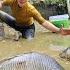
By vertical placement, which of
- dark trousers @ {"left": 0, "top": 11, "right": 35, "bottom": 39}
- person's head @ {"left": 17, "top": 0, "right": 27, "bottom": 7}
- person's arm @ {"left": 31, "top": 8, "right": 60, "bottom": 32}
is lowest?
dark trousers @ {"left": 0, "top": 11, "right": 35, "bottom": 39}

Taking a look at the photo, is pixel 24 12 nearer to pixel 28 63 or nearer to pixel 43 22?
pixel 43 22

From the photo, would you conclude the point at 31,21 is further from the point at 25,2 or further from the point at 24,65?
the point at 24,65

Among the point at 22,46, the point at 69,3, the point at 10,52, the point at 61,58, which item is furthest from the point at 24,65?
the point at 69,3

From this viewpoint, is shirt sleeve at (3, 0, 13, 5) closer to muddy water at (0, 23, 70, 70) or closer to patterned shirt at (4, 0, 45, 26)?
patterned shirt at (4, 0, 45, 26)

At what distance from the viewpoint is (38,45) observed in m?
7.13

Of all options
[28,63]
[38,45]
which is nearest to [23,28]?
[38,45]

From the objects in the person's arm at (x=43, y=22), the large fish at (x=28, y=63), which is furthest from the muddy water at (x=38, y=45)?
the large fish at (x=28, y=63)

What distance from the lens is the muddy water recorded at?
657 cm

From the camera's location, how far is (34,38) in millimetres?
7734

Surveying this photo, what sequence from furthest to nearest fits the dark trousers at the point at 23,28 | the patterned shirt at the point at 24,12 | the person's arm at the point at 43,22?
the dark trousers at the point at 23,28 → the patterned shirt at the point at 24,12 → the person's arm at the point at 43,22

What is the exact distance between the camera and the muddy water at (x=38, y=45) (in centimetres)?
657

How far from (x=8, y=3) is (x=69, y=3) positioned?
10.3 ft

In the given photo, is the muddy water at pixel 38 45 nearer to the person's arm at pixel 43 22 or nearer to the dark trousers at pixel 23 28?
the dark trousers at pixel 23 28

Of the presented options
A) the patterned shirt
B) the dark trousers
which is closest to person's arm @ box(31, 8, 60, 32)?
the patterned shirt
